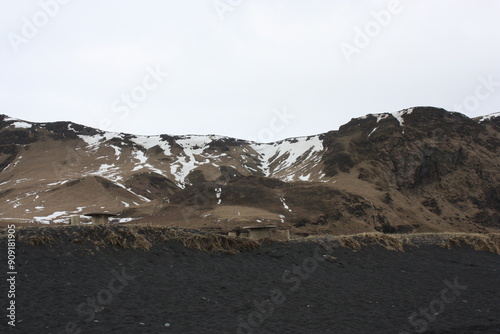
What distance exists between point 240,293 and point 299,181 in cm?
6332

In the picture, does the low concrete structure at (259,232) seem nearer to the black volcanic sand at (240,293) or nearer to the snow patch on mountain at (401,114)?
the black volcanic sand at (240,293)

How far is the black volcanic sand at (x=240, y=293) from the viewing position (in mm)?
9117

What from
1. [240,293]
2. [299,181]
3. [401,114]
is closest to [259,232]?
[240,293]

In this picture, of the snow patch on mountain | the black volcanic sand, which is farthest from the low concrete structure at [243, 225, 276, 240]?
the snow patch on mountain

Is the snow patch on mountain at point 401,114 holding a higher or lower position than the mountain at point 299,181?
higher

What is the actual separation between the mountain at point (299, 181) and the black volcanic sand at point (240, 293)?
3641cm

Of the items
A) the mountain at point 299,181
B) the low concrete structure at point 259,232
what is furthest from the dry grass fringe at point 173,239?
the mountain at point 299,181

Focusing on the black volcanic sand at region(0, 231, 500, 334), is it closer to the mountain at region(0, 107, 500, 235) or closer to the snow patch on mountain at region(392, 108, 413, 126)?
the mountain at region(0, 107, 500, 235)

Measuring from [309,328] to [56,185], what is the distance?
291ft

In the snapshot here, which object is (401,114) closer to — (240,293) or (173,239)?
(173,239)

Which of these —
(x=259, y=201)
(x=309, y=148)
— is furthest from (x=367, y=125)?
(x=259, y=201)

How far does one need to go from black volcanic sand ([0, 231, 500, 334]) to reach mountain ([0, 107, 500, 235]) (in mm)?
36405

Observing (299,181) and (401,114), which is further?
(401,114)

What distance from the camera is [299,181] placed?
7400 centimetres
